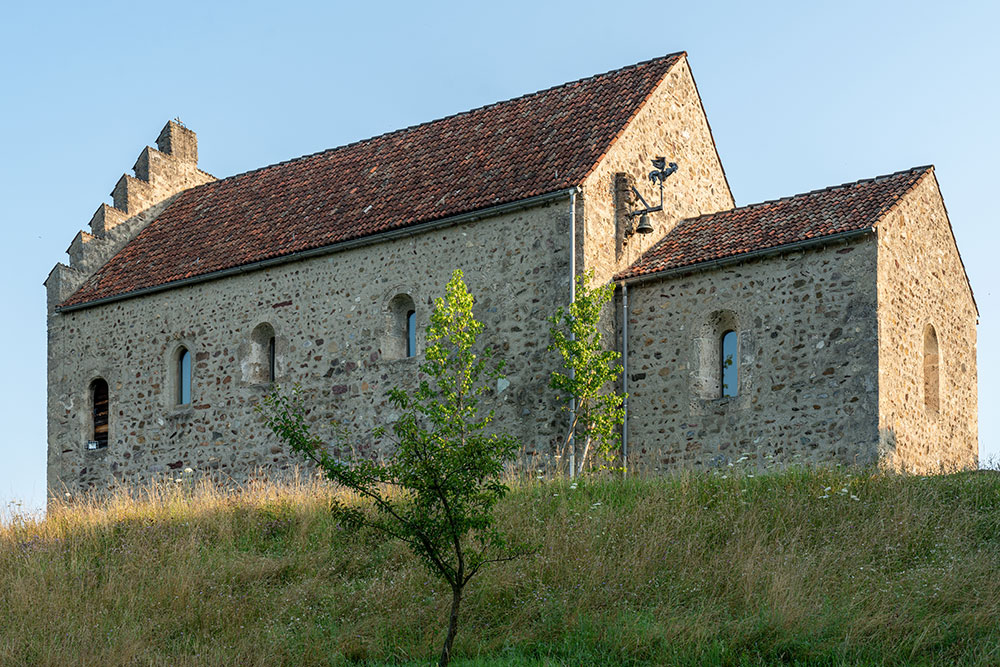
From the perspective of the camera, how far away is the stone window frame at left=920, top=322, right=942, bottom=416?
21.4 meters

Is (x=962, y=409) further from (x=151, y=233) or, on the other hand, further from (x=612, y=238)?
(x=151, y=233)

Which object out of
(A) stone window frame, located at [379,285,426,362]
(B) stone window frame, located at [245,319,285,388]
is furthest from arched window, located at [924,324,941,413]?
(B) stone window frame, located at [245,319,285,388]

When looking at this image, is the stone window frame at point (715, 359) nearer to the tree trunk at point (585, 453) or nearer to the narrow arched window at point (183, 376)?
the tree trunk at point (585, 453)

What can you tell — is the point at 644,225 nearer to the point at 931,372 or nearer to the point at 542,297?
the point at 542,297

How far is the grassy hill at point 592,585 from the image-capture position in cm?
1195

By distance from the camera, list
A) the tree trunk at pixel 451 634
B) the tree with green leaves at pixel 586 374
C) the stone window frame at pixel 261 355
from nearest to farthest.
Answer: the tree trunk at pixel 451 634, the tree with green leaves at pixel 586 374, the stone window frame at pixel 261 355

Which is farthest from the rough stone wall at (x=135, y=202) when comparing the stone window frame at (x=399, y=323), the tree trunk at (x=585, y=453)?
the tree trunk at (x=585, y=453)

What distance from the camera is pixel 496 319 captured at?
21.5m

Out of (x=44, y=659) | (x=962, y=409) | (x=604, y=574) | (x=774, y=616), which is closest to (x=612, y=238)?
(x=962, y=409)

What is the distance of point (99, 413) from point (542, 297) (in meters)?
11.9

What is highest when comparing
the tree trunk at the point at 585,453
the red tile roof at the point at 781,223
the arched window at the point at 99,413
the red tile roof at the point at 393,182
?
the red tile roof at the point at 393,182

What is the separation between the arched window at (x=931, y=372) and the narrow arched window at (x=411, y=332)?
31.3 feet

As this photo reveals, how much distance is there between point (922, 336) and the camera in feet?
68.4

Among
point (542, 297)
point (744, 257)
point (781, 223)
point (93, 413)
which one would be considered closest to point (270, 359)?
point (93, 413)
